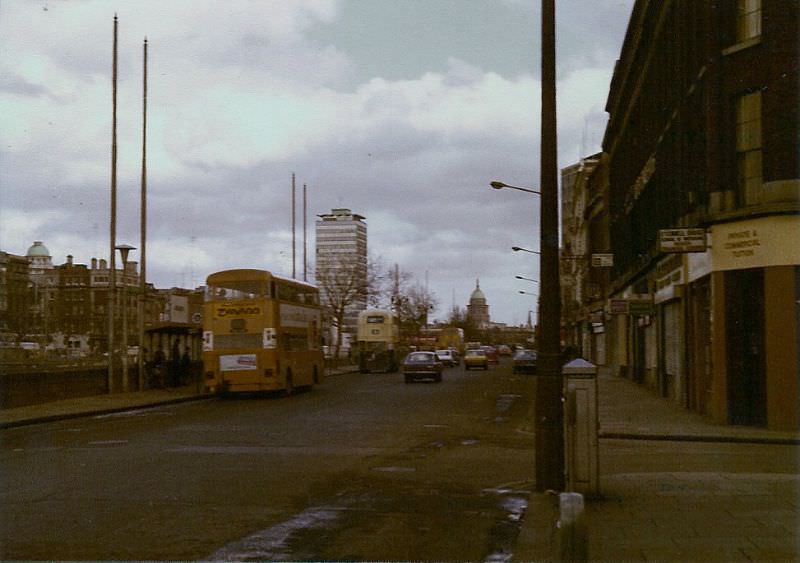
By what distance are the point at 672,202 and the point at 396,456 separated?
16.3 meters

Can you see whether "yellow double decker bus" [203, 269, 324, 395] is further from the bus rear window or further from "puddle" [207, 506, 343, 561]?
"puddle" [207, 506, 343, 561]

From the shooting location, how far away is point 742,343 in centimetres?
2097

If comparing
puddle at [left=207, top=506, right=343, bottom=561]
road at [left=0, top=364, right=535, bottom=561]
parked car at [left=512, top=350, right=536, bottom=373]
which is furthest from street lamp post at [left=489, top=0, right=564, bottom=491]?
parked car at [left=512, top=350, right=536, bottom=373]

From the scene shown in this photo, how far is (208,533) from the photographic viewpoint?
875 centimetres

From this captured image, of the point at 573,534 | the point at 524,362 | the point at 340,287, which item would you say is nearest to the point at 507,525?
the point at 573,534

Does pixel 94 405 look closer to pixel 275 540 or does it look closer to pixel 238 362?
pixel 238 362

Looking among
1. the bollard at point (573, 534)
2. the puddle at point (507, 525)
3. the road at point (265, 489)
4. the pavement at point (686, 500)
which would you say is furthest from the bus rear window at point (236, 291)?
the bollard at point (573, 534)

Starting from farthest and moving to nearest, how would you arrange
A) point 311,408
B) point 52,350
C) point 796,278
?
point 52,350 → point 311,408 → point 796,278

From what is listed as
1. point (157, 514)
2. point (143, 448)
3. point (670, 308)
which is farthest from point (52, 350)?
point (157, 514)

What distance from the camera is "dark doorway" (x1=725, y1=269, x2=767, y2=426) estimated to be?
20.8m

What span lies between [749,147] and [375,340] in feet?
155

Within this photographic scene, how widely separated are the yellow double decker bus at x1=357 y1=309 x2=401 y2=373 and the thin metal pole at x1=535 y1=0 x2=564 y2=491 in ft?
183

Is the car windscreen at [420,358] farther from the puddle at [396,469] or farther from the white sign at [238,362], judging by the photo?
the puddle at [396,469]

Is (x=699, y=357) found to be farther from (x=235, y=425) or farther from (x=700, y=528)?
(x=700, y=528)
